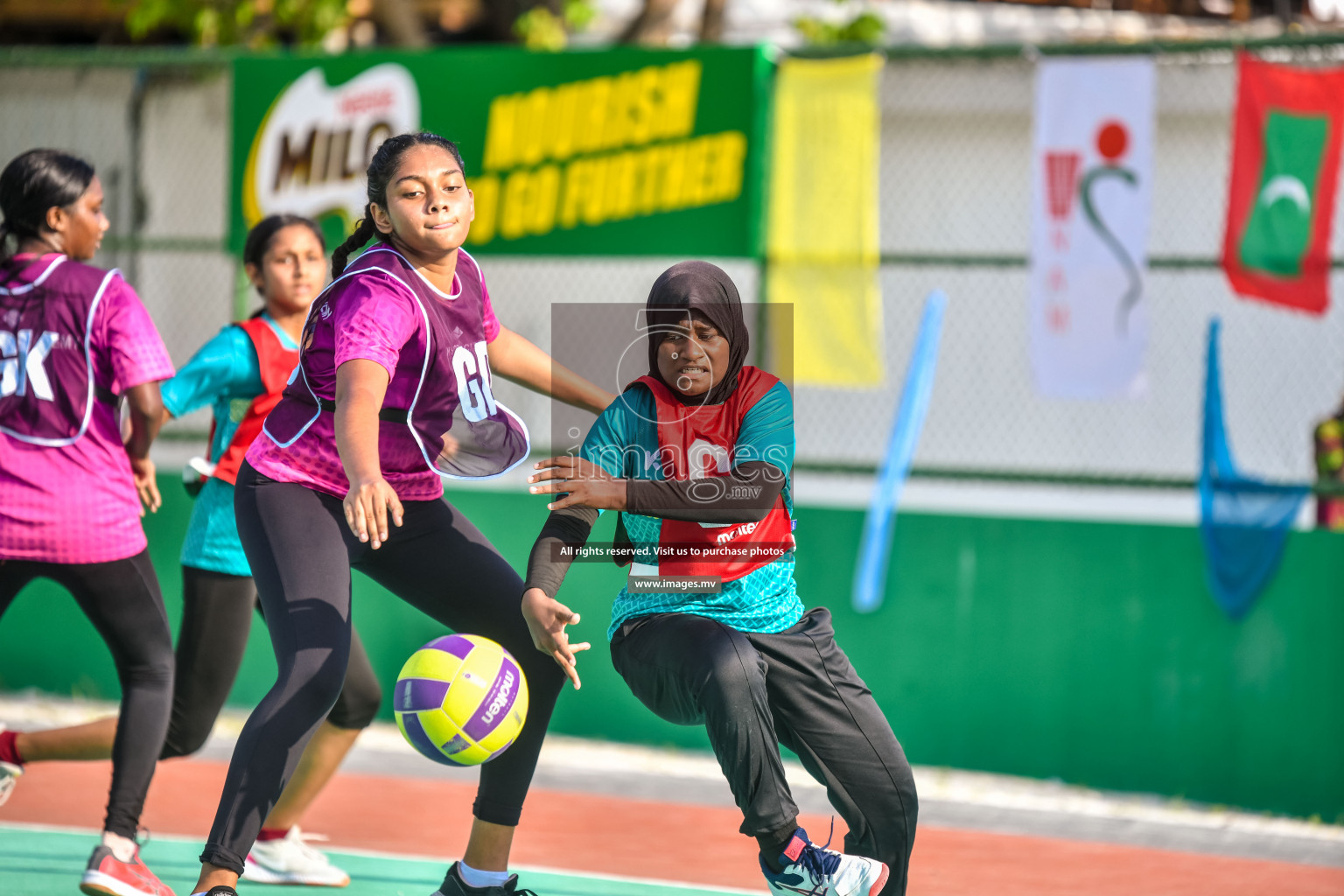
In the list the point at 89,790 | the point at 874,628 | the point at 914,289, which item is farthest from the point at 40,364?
the point at 914,289

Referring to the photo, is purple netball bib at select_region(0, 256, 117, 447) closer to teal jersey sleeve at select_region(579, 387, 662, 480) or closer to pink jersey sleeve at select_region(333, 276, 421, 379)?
pink jersey sleeve at select_region(333, 276, 421, 379)

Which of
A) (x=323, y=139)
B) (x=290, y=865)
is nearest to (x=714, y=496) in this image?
(x=290, y=865)

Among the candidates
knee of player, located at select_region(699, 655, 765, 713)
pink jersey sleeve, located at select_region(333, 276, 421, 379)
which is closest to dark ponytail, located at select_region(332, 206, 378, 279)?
pink jersey sleeve, located at select_region(333, 276, 421, 379)

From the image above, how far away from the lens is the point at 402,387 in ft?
13.8

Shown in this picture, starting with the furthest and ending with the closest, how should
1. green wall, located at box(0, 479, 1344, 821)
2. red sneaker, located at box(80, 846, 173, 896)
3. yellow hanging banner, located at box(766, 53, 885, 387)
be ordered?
yellow hanging banner, located at box(766, 53, 885, 387) → green wall, located at box(0, 479, 1344, 821) → red sneaker, located at box(80, 846, 173, 896)

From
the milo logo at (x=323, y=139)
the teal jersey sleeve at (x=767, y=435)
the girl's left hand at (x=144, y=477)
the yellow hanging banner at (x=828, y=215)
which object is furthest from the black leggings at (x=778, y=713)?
the milo logo at (x=323, y=139)

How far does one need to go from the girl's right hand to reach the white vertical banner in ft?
15.7

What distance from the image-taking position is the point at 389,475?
4297mm

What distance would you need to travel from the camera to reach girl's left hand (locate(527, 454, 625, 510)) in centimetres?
398

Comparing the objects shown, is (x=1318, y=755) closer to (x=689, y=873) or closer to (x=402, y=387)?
(x=689, y=873)

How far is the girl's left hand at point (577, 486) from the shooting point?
3.98 m

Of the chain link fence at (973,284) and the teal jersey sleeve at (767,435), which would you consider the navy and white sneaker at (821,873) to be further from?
the chain link fence at (973,284)

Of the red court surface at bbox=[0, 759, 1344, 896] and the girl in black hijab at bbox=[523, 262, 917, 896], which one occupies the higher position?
the girl in black hijab at bbox=[523, 262, 917, 896]

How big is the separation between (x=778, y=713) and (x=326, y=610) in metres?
1.23
